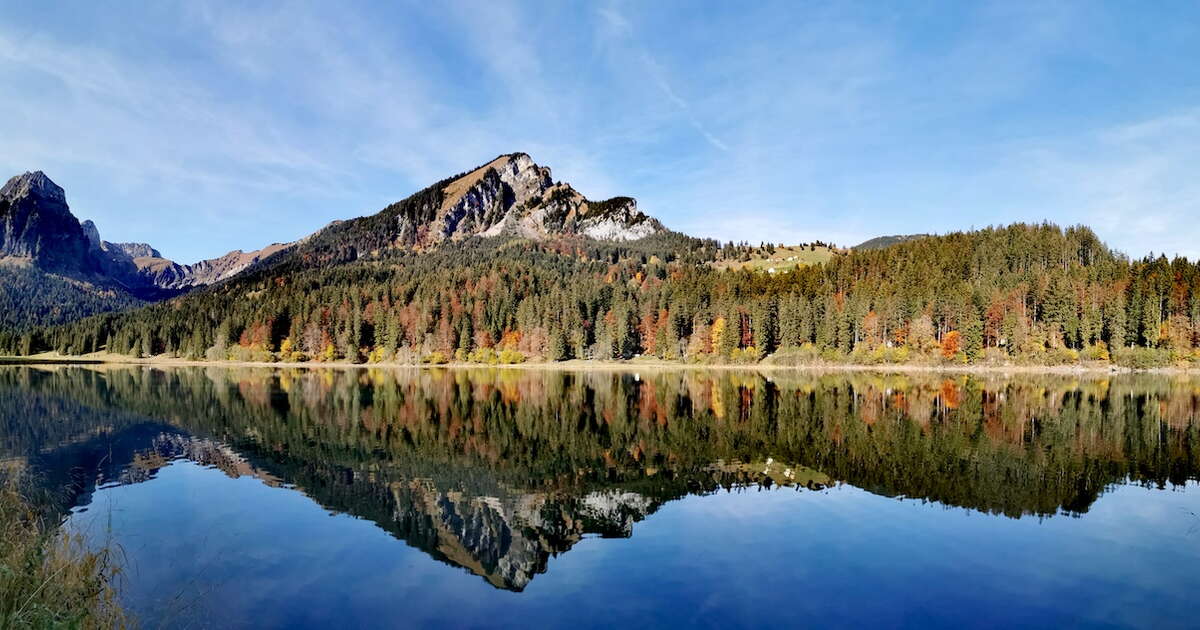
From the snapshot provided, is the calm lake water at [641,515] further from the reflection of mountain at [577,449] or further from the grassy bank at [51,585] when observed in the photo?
the grassy bank at [51,585]

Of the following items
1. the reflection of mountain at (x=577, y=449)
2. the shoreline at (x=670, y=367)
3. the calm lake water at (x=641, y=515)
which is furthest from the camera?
the shoreline at (x=670, y=367)

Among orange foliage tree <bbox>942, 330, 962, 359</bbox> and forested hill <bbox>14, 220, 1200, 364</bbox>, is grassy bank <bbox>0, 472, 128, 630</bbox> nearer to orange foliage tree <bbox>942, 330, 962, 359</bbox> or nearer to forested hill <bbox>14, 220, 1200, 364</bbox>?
forested hill <bbox>14, 220, 1200, 364</bbox>

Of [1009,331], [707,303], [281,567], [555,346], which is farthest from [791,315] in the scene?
[281,567]

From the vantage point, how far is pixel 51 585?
38.5ft

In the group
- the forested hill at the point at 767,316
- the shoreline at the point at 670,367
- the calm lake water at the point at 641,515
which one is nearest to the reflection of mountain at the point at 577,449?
the calm lake water at the point at 641,515

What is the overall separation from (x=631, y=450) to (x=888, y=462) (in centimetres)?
1304

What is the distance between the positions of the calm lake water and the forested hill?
6681 centimetres

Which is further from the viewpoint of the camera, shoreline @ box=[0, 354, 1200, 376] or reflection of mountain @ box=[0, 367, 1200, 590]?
shoreline @ box=[0, 354, 1200, 376]

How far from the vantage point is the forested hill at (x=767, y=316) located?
4311 inches

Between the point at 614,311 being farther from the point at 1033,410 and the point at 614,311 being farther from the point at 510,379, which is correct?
the point at 1033,410

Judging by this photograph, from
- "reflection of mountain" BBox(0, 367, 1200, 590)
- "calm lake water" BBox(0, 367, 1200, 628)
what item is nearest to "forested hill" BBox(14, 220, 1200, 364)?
"reflection of mountain" BBox(0, 367, 1200, 590)

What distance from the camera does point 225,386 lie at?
8106 centimetres

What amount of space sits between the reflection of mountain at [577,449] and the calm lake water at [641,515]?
0.72 feet

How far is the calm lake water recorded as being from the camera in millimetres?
15297
